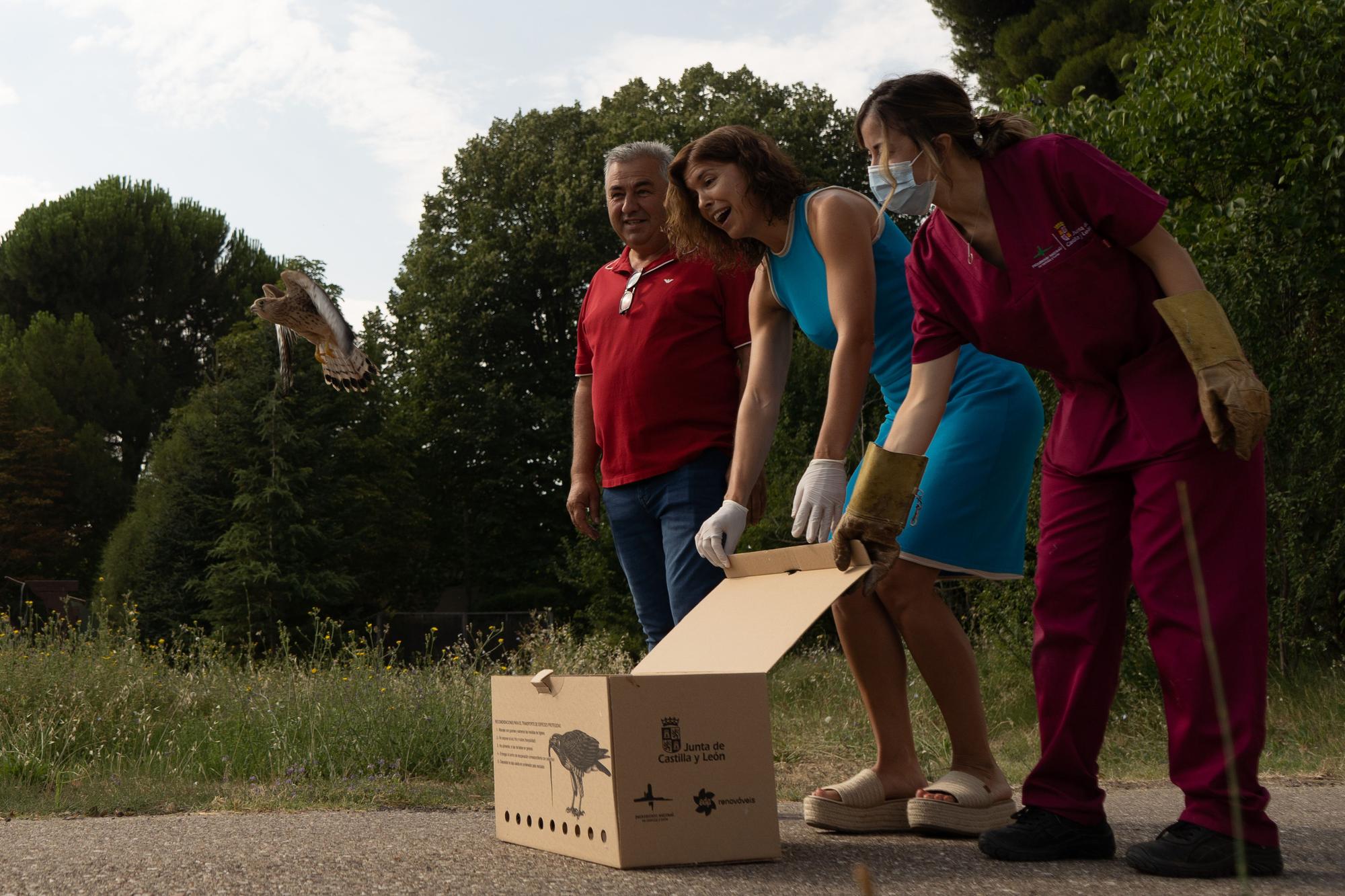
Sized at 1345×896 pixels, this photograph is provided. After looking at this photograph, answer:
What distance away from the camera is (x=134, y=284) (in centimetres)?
3725

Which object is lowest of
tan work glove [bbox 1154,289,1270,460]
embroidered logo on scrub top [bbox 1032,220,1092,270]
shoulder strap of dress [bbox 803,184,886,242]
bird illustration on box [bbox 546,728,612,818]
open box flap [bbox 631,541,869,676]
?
bird illustration on box [bbox 546,728,612,818]

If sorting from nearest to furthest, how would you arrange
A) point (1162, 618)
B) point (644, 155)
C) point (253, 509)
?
point (1162, 618) < point (644, 155) < point (253, 509)

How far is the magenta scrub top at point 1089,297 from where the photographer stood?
248cm

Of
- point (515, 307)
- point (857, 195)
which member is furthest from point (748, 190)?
point (515, 307)

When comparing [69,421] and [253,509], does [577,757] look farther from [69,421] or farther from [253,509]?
[69,421]

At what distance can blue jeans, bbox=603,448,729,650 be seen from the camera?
138 inches

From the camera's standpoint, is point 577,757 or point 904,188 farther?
point 904,188

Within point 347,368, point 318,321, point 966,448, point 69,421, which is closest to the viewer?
point 966,448

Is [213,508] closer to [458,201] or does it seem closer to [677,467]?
[458,201]

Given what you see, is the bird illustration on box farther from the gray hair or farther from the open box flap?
the gray hair

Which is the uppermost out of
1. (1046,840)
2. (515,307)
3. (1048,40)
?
(1048,40)

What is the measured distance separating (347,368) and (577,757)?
3.67m

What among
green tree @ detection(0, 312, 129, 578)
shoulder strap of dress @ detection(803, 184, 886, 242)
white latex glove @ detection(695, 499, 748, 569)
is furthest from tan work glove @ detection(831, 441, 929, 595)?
green tree @ detection(0, 312, 129, 578)

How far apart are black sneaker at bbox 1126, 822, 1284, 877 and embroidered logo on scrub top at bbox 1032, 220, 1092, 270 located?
1139 millimetres
